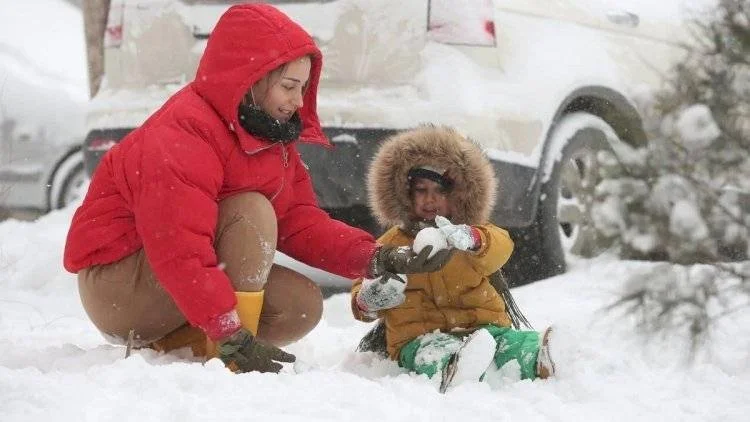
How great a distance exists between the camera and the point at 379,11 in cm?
388

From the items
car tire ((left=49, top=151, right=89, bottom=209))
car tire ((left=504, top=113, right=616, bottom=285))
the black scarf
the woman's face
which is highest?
the woman's face

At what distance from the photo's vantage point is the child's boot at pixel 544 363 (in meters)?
2.84

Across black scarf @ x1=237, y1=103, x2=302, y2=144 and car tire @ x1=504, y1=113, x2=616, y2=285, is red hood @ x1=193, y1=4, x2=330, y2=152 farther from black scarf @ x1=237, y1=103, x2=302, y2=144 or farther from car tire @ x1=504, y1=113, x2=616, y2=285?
car tire @ x1=504, y1=113, x2=616, y2=285

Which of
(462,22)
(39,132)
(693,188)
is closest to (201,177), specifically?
(693,188)

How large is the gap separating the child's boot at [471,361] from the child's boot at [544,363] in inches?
5.6

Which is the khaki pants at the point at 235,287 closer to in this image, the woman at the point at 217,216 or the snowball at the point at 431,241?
the woman at the point at 217,216

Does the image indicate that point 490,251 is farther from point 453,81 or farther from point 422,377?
point 453,81

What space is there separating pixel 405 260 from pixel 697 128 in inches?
40.3

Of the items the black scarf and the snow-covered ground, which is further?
the black scarf

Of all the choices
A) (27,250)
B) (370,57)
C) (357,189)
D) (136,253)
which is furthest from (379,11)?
(27,250)

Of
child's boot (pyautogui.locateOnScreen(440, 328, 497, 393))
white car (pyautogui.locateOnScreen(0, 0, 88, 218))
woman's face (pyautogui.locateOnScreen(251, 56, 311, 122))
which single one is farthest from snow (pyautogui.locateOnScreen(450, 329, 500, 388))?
white car (pyautogui.locateOnScreen(0, 0, 88, 218))

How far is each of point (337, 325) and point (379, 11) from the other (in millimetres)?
1225

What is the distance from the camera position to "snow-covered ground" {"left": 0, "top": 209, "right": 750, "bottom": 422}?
7.07 feet

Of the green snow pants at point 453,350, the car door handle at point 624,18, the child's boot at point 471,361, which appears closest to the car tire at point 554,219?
the car door handle at point 624,18
